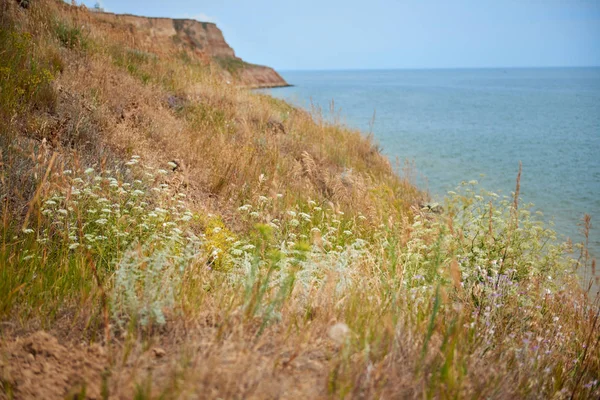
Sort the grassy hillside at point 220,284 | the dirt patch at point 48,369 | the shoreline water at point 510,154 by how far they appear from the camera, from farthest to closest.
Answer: the shoreline water at point 510,154
the grassy hillside at point 220,284
the dirt patch at point 48,369

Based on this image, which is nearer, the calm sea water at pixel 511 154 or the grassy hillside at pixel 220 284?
the grassy hillside at pixel 220 284

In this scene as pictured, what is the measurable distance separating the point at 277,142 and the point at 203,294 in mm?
5911

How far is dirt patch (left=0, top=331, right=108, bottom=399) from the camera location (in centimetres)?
163

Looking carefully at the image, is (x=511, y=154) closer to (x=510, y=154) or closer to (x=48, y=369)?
(x=510, y=154)

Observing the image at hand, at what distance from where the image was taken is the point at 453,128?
25.3m

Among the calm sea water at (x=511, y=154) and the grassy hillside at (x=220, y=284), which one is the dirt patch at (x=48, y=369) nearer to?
the grassy hillside at (x=220, y=284)

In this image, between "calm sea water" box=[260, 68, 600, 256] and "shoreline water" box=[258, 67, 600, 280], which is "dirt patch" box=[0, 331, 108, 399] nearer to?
"calm sea water" box=[260, 68, 600, 256]

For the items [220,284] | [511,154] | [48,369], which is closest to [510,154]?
[511,154]

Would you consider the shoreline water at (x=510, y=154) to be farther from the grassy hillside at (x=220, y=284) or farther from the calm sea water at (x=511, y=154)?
the grassy hillside at (x=220, y=284)

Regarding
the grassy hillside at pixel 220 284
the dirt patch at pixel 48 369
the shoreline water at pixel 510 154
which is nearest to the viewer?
the dirt patch at pixel 48 369

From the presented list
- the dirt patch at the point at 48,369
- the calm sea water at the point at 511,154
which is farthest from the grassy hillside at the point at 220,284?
the calm sea water at the point at 511,154

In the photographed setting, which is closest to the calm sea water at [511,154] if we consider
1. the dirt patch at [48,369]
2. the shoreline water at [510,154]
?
the shoreline water at [510,154]

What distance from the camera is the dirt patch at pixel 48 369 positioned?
163 centimetres

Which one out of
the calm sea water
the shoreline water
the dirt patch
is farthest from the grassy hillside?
the shoreline water
